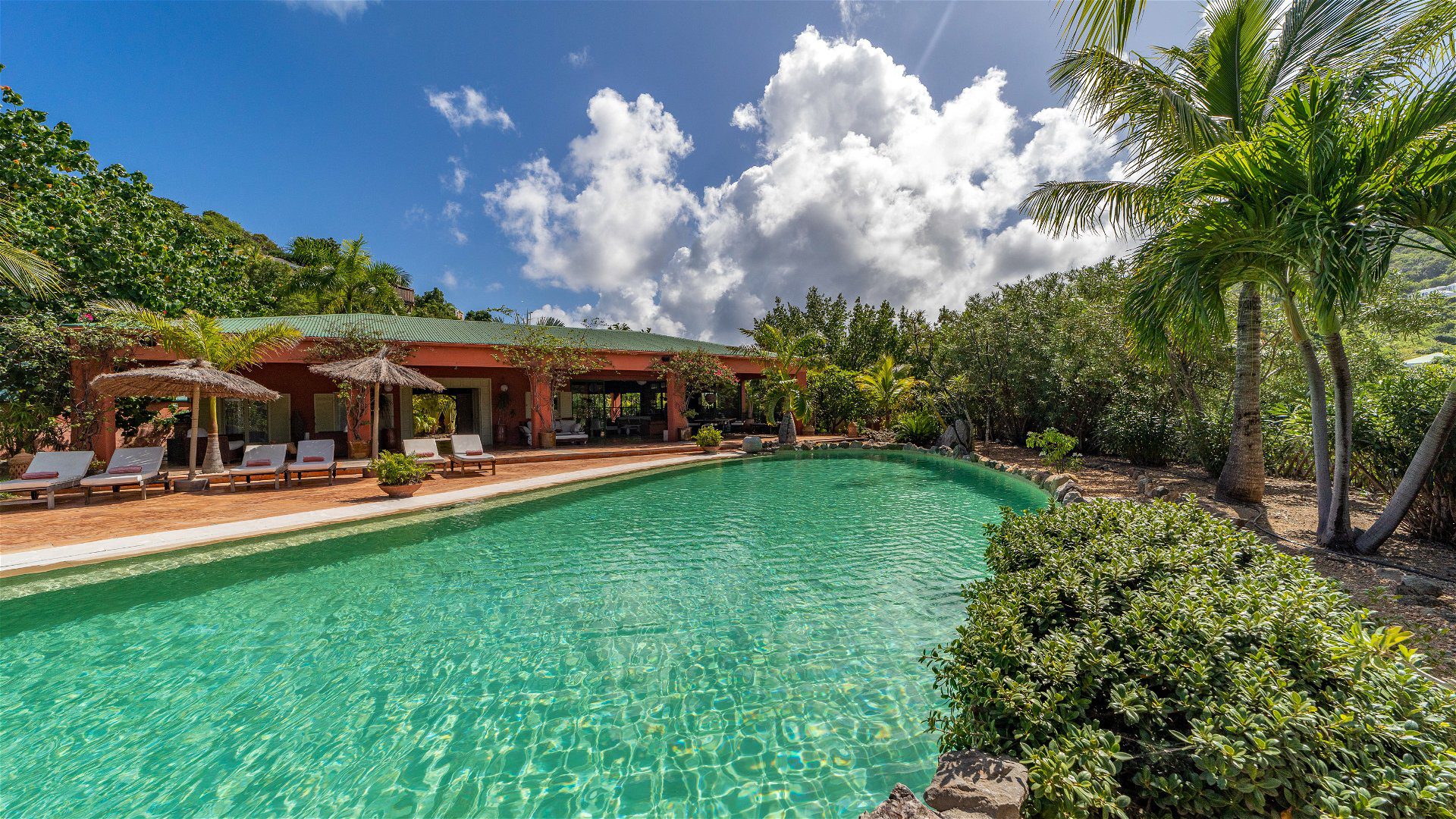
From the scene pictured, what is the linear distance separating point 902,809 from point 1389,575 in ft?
20.3

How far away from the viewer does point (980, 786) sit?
2.00 meters

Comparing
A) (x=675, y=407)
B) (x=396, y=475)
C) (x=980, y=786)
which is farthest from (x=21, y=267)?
(x=980, y=786)

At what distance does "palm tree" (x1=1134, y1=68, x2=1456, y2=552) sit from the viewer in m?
4.04

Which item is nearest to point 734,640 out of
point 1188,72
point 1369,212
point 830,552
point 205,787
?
point 830,552

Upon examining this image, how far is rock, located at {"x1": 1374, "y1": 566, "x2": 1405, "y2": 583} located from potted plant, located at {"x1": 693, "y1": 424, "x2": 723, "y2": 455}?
1467 centimetres

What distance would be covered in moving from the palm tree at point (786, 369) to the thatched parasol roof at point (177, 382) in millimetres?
15143

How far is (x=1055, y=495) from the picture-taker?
9.84 metres

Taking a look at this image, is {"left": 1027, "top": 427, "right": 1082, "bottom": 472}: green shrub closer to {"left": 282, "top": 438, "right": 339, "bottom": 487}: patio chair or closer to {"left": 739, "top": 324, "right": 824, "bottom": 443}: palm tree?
{"left": 739, "top": 324, "right": 824, "bottom": 443}: palm tree

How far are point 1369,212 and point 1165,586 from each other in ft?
13.7

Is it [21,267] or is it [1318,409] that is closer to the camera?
[1318,409]

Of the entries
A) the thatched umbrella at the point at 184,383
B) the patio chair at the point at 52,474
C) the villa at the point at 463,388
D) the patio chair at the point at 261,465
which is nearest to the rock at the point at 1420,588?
the villa at the point at 463,388

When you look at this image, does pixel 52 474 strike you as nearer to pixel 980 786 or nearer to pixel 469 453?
pixel 469 453

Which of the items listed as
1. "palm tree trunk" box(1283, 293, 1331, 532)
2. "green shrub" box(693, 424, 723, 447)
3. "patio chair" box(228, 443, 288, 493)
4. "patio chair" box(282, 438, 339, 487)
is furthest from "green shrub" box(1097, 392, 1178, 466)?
"patio chair" box(228, 443, 288, 493)

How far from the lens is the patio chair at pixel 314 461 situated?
37.4 ft
